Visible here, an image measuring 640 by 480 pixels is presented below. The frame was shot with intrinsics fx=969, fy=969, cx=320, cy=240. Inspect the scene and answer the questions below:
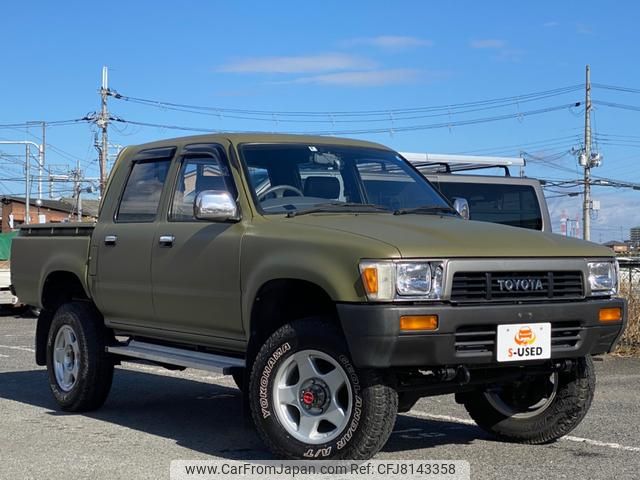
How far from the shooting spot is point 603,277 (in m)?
5.80

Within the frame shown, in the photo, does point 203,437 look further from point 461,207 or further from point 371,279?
point 461,207

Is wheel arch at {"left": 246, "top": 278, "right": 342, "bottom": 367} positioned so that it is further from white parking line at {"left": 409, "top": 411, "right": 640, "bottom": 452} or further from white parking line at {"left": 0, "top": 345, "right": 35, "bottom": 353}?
white parking line at {"left": 0, "top": 345, "right": 35, "bottom": 353}

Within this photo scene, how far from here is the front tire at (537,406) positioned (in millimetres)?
6152

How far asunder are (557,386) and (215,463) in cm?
224

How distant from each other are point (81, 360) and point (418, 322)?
3584 mm

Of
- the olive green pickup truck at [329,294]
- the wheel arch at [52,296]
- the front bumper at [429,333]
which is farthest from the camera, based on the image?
the wheel arch at [52,296]

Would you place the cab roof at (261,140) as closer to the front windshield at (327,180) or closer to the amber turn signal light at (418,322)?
the front windshield at (327,180)

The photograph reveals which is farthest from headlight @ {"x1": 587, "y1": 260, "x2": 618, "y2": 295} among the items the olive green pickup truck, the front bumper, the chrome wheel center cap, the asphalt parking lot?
the chrome wheel center cap

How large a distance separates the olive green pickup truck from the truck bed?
0.04m

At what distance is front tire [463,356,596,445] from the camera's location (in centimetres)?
615

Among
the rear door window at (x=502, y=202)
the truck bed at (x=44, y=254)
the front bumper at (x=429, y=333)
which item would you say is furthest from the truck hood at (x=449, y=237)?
the rear door window at (x=502, y=202)

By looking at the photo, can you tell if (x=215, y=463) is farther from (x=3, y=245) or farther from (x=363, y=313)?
(x=3, y=245)

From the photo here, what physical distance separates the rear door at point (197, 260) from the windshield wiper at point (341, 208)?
450 mm

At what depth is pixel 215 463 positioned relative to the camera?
5.71 meters
